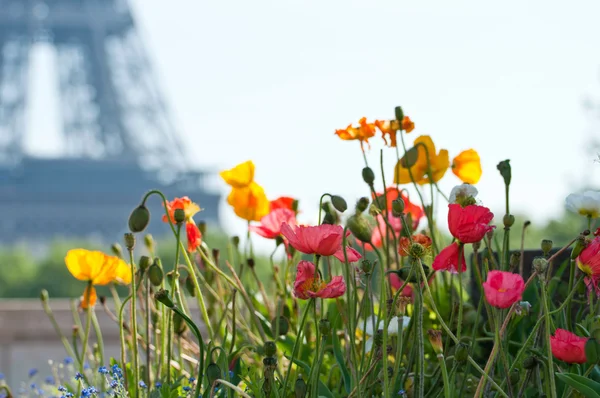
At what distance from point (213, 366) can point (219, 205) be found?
29466 millimetres

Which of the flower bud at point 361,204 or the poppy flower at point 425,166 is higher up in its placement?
the poppy flower at point 425,166

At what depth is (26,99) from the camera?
33.1m

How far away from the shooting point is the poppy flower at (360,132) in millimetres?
1576

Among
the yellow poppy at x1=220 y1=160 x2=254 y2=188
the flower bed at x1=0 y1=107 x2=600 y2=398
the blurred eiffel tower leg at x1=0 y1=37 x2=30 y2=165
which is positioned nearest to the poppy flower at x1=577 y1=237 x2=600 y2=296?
the flower bed at x1=0 y1=107 x2=600 y2=398

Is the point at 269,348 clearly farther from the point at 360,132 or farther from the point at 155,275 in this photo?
the point at 360,132

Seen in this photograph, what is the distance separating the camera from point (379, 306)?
127 centimetres

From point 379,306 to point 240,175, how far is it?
53 centimetres

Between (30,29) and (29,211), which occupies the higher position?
(30,29)

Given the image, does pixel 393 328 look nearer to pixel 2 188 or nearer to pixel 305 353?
pixel 305 353

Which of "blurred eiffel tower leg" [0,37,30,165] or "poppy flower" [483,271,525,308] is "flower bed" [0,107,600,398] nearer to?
"poppy flower" [483,271,525,308]

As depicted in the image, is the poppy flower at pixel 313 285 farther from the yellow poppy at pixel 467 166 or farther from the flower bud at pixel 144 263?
the yellow poppy at pixel 467 166

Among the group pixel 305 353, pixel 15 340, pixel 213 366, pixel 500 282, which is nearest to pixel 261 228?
pixel 305 353

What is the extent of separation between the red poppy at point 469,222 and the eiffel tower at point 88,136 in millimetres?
28105

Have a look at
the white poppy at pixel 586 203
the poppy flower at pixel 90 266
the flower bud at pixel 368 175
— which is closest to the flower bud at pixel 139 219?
the poppy flower at pixel 90 266
